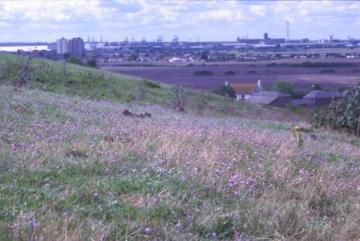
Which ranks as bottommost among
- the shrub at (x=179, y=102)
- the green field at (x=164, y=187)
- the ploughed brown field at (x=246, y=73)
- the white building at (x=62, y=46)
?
the ploughed brown field at (x=246, y=73)

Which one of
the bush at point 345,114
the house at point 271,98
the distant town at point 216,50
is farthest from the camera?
the distant town at point 216,50

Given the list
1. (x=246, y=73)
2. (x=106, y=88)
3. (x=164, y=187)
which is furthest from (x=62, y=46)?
(x=164, y=187)

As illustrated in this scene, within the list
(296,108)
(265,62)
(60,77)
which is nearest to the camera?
(60,77)

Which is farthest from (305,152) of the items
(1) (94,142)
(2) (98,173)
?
(2) (98,173)

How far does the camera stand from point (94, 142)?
25.7ft

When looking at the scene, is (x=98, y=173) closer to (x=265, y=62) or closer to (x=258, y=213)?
(x=258, y=213)

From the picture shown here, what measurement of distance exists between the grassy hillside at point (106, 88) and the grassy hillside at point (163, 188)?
17.6m

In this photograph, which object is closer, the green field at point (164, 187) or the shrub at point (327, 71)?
the green field at point (164, 187)

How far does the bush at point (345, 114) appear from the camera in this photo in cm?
1909

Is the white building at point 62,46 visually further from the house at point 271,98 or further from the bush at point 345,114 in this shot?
the bush at point 345,114

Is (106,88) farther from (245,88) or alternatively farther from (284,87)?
(284,87)

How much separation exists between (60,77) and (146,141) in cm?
2424

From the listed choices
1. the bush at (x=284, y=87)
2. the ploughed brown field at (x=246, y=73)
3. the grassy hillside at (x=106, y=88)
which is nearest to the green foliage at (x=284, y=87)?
the bush at (x=284, y=87)

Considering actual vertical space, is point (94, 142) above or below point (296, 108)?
above
